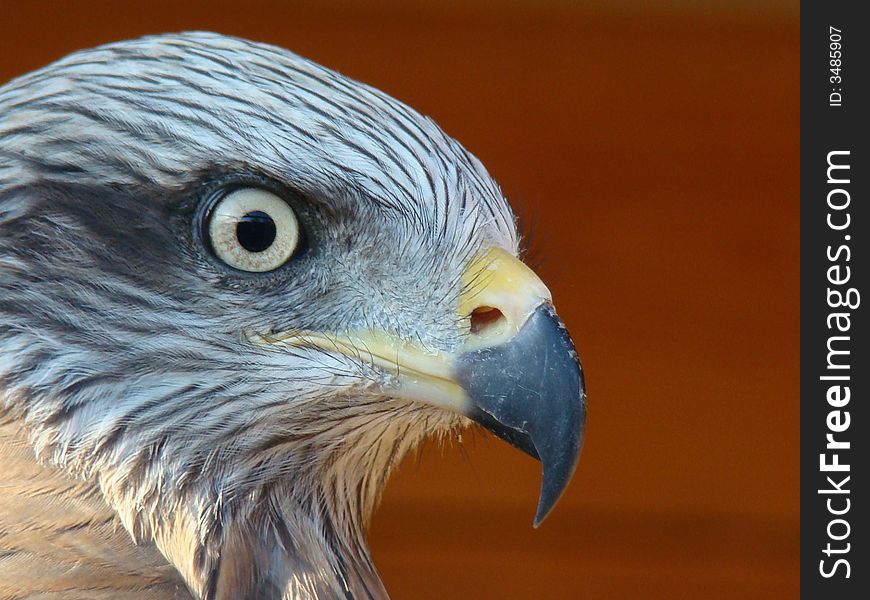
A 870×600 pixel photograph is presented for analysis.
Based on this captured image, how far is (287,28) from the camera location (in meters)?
2.57

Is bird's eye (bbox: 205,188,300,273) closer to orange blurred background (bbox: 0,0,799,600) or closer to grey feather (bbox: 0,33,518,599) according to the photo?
grey feather (bbox: 0,33,518,599)

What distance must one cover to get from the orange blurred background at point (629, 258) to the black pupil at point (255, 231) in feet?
4.49

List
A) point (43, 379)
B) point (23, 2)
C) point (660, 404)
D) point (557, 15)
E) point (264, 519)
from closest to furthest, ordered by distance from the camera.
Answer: point (43, 379) → point (264, 519) → point (23, 2) → point (557, 15) → point (660, 404)

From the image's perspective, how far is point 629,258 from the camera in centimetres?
271

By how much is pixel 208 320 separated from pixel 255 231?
0.36 feet

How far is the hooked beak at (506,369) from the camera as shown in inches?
47.3

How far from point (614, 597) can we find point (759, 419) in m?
0.56

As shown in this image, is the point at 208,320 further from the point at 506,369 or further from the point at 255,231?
the point at 506,369
